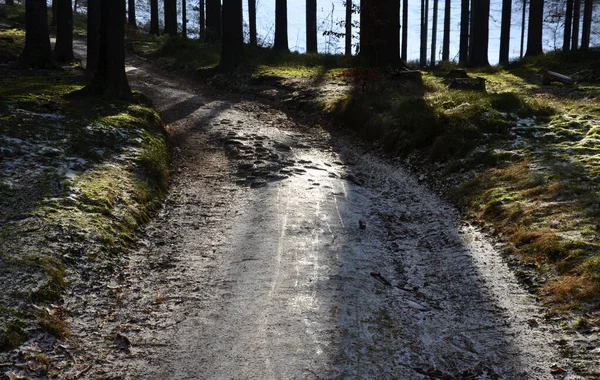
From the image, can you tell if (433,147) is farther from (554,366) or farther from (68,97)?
(68,97)

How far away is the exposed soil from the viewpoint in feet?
13.7

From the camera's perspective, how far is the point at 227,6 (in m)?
17.4

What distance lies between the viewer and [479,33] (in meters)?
22.6

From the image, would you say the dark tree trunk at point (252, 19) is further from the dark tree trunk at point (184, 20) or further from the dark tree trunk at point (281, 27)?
the dark tree trunk at point (281, 27)

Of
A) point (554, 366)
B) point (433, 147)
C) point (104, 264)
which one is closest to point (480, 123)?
point (433, 147)

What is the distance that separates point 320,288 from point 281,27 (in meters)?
20.6


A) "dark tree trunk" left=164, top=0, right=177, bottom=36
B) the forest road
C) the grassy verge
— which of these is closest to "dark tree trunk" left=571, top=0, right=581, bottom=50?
"dark tree trunk" left=164, top=0, right=177, bottom=36

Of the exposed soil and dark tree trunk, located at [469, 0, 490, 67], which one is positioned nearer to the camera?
the exposed soil

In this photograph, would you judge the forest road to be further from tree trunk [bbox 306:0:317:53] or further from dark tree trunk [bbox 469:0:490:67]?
tree trunk [bbox 306:0:317:53]

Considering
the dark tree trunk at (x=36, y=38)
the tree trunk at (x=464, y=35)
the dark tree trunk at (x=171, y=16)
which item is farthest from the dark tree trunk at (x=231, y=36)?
the tree trunk at (x=464, y=35)

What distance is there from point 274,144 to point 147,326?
6397 millimetres

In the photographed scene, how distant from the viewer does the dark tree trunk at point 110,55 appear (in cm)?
1118

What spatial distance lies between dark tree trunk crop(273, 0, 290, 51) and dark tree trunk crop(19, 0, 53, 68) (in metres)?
10.6

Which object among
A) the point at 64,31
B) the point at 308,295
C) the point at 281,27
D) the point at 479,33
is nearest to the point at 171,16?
the point at 281,27
